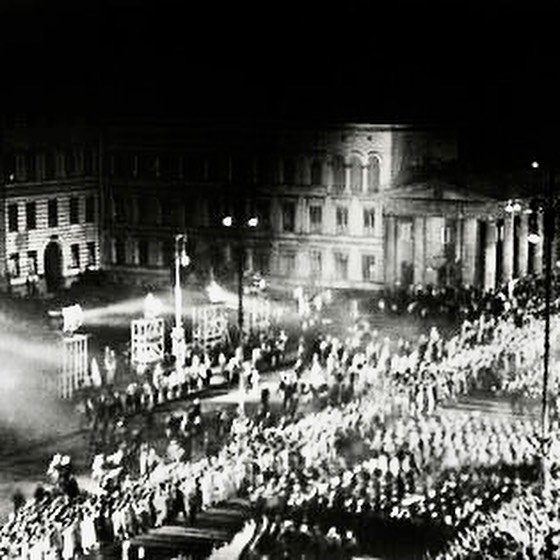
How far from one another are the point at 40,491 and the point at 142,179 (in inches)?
2252

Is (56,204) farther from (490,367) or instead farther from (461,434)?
(461,434)

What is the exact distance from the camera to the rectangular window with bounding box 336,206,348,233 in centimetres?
8119

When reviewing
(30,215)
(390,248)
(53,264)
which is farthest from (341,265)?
(30,215)

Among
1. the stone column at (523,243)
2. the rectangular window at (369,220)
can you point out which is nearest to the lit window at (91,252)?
the rectangular window at (369,220)

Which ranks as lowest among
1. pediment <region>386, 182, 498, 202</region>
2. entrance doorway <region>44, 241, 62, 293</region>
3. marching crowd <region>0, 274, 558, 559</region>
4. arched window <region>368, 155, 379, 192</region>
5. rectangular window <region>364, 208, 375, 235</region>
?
marching crowd <region>0, 274, 558, 559</region>

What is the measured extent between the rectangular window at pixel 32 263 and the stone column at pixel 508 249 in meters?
28.2

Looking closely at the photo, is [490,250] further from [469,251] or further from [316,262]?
[316,262]

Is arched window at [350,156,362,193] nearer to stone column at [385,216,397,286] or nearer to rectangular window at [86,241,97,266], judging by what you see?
stone column at [385,216,397,286]

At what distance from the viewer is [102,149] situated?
8781 centimetres

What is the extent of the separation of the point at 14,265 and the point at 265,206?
1594 cm

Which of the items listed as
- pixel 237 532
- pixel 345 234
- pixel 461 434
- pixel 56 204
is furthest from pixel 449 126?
pixel 237 532

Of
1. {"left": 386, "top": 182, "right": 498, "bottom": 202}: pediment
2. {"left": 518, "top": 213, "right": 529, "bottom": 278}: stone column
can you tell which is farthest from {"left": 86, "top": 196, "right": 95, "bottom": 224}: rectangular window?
{"left": 518, "top": 213, "right": 529, "bottom": 278}: stone column

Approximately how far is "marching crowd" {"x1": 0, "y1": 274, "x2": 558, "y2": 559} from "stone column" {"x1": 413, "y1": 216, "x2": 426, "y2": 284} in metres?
30.5

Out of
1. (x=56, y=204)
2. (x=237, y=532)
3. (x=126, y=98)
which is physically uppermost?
(x=126, y=98)
